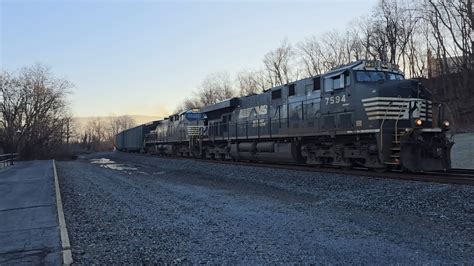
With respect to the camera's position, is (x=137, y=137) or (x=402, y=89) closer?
(x=402, y=89)

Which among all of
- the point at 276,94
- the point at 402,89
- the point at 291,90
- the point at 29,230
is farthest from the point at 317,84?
the point at 29,230

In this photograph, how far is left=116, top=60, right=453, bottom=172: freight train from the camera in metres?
12.3

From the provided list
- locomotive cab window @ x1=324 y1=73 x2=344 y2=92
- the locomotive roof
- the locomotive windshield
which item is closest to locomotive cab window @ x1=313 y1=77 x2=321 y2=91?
locomotive cab window @ x1=324 y1=73 x2=344 y2=92

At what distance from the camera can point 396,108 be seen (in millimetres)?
12688

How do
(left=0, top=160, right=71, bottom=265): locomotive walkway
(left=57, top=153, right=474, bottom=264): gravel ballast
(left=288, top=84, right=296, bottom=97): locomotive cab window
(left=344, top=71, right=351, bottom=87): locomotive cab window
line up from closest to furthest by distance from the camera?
(left=57, top=153, right=474, bottom=264): gravel ballast → (left=0, top=160, right=71, bottom=265): locomotive walkway → (left=344, top=71, right=351, bottom=87): locomotive cab window → (left=288, top=84, right=296, bottom=97): locomotive cab window

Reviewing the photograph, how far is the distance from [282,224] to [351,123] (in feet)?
24.7

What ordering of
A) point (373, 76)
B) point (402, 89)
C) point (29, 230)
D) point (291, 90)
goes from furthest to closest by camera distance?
1. point (291, 90)
2. point (373, 76)
3. point (402, 89)
4. point (29, 230)

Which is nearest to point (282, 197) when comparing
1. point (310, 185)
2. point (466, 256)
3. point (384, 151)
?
point (310, 185)

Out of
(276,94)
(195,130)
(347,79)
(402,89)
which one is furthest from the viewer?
(195,130)

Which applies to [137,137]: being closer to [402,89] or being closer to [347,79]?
[347,79]

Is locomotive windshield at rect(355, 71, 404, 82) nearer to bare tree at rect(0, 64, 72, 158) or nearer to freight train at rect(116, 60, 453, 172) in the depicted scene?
freight train at rect(116, 60, 453, 172)

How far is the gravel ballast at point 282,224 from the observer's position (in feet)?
17.5

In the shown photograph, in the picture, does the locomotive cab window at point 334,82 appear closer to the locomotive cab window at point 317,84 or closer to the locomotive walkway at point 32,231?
the locomotive cab window at point 317,84

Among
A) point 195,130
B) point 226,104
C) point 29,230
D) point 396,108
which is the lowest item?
point 29,230
